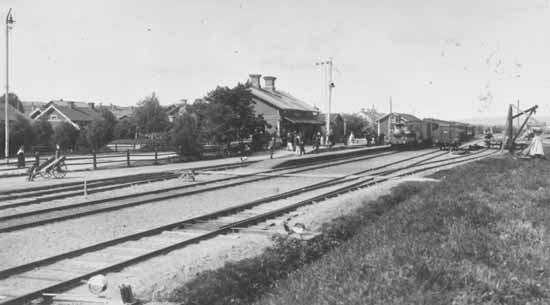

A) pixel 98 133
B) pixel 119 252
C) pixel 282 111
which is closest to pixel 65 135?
pixel 98 133

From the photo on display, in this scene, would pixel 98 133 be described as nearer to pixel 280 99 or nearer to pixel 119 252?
pixel 280 99

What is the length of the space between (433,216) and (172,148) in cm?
2438

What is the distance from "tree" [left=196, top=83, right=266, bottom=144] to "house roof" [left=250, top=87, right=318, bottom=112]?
17.1 metres

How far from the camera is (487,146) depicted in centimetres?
4759

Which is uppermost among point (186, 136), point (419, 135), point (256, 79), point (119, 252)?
point (256, 79)

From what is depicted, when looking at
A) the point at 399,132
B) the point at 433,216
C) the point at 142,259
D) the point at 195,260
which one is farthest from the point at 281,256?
the point at 399,132

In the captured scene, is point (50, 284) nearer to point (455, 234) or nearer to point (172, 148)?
point (455, 234)

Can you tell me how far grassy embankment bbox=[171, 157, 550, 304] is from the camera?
5352 millimetres

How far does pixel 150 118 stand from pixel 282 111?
3012cm

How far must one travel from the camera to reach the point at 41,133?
48781 mm

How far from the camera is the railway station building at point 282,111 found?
54938 mm

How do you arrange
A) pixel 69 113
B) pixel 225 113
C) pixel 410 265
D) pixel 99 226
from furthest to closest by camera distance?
pixel 69 113 < pixel 225 113 < pixel 99 226 < pixel 410 265

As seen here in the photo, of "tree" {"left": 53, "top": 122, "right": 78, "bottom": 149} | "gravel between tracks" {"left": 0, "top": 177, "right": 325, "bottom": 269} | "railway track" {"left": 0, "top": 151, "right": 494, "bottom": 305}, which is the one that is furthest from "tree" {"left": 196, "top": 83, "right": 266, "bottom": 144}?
"railway track" {"left": 0, "top": 151, "right": 494, "bottom": 305}

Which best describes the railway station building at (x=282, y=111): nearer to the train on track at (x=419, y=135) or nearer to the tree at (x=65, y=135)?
the train on track at (x=419, y=135)
